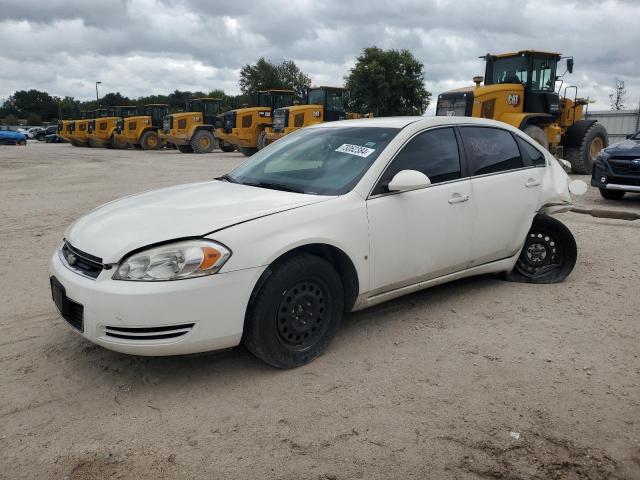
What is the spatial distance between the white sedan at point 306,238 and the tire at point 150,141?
29.3 meters

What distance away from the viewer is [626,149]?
31.0 ft

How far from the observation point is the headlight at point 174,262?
2986mm

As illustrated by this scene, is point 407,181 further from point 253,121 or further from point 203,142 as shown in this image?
point 203,142

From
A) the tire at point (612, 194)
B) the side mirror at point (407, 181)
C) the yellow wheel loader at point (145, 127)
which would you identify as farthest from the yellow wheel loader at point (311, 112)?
the side mirror at point (407, 181)

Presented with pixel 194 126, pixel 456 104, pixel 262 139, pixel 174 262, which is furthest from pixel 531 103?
pixel 194 126

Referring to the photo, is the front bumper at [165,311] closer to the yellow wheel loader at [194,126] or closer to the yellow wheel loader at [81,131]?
the yellow wheel loader at [194,126]

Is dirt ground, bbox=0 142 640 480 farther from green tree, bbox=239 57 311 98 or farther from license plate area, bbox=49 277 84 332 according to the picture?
green tree, bbox=239 57 311 98

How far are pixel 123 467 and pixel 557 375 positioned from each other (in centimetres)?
244

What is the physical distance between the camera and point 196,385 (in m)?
3.27

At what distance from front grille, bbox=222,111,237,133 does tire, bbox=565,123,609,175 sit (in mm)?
14119

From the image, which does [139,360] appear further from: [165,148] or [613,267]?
[165,148]

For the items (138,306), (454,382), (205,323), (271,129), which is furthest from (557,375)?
(271,129)

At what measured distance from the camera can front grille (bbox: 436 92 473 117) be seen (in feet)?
41.4

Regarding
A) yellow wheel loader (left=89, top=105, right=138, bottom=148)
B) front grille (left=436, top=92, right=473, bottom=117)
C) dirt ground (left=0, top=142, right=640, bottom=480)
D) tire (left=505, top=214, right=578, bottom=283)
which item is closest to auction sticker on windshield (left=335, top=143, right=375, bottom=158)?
dirt ground (left=0, top=142, right=640, bottom=480)
